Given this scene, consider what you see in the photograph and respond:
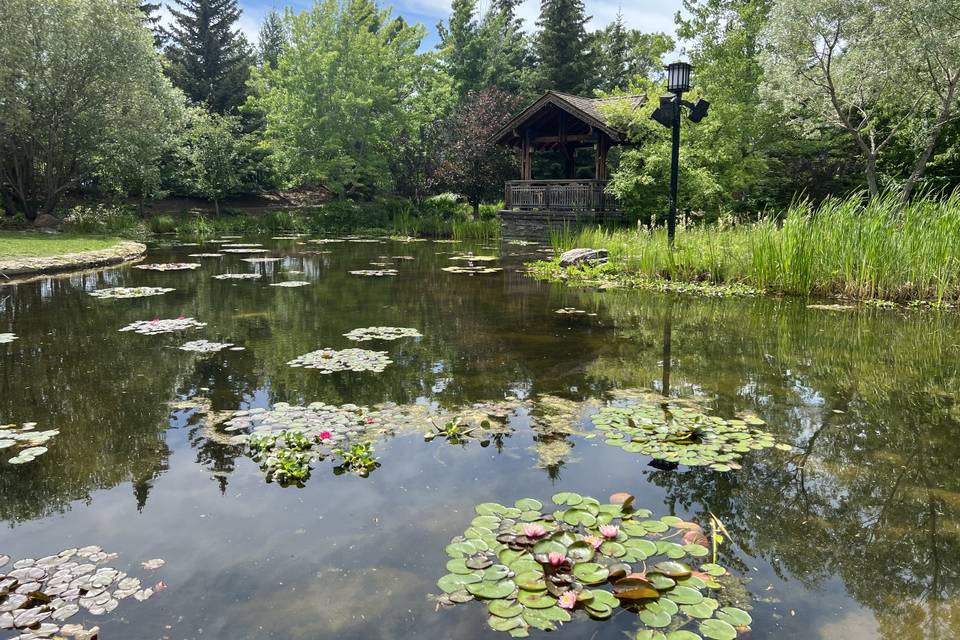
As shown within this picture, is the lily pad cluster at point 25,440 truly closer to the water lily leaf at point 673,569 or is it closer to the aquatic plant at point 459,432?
the aquatic plant at point 459,432

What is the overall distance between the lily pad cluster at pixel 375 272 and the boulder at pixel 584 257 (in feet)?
10.5

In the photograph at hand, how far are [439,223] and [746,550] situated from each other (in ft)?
68.8

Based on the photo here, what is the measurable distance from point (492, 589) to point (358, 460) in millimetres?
1290

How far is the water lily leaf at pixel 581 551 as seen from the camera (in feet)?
7.37

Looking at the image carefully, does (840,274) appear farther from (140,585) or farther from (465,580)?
(140,585)

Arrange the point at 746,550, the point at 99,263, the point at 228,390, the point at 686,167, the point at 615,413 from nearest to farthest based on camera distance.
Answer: the point at 746,550 → the point at 615,413 → the point at 228,390 → the point at 99,263 → the point at 686,167

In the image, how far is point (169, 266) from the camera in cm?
1213

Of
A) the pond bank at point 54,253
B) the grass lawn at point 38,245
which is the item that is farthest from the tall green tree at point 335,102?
the pond bank at point 54,253

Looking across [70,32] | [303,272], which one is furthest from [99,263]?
[70,32]

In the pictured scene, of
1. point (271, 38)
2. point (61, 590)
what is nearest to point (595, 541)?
point (61, 590)

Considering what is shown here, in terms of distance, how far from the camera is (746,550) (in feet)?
7.74

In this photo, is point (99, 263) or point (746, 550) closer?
point (746, 550)

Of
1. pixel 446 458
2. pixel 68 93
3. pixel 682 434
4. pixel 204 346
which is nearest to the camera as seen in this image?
pixel 446 458

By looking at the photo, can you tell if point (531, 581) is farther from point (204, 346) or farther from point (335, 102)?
point (335, 102)
